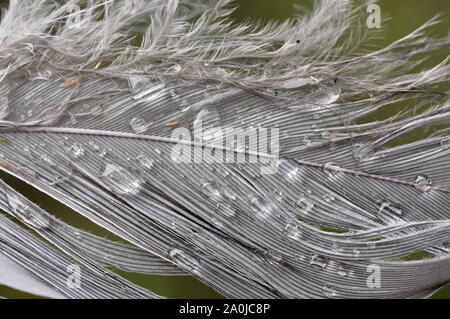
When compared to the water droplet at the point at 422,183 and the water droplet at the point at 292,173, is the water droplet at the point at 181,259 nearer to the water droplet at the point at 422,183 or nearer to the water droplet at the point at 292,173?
the water droplet at the point at 292,173

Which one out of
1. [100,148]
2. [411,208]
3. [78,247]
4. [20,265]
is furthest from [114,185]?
[411,208]

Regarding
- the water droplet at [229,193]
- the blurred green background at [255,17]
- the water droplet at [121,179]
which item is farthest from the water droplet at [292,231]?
the water droplet at [121,179]

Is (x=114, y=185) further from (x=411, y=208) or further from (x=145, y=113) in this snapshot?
(x=411, y=208)

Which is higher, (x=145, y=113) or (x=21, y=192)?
(x=145, y=113)

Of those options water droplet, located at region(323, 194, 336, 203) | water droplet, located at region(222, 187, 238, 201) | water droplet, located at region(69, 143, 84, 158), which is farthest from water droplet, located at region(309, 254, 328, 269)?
water droplet, located at region(69, 143, 84, 158)

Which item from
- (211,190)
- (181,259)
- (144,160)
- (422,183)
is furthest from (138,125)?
(422,183)

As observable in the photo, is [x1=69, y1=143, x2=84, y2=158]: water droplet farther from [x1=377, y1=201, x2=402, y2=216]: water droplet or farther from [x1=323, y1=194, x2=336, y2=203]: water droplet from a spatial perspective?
[x1=377, y1=201, x2=402, y2=216]: water droplet
